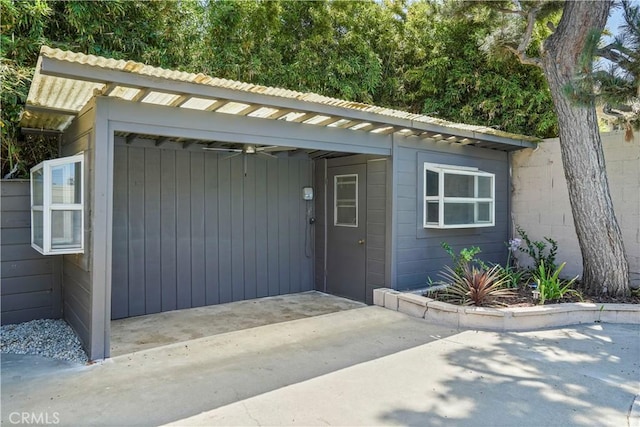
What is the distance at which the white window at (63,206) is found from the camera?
378 cm

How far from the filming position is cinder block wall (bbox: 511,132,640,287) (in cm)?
591

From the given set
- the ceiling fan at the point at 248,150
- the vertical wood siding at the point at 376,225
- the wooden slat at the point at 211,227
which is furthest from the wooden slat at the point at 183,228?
the vertical wood siding at the point at 376,225

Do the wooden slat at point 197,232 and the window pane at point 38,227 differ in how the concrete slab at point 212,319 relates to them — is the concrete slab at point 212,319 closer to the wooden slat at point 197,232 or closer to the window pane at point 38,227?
the wooden slat at point 197,232

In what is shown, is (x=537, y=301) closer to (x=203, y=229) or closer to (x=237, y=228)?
(x=237, y=228)

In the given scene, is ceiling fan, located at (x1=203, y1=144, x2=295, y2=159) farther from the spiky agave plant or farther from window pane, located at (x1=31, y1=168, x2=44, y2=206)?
the spiky agave plant

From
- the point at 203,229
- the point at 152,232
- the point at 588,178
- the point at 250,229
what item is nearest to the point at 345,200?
the point at 250,229

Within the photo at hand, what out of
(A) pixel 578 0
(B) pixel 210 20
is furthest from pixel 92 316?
(A) pixel 578 0

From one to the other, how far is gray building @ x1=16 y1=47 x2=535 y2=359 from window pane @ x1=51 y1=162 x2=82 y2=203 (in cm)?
5

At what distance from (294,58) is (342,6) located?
175 cm

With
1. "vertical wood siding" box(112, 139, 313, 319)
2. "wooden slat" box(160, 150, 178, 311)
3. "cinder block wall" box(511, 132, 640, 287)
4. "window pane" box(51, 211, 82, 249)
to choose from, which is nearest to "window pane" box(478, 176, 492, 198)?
"cinder block wall" box(511, 132, 640, 287)

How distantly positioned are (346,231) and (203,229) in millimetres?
2097

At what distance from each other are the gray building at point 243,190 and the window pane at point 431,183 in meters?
0.02

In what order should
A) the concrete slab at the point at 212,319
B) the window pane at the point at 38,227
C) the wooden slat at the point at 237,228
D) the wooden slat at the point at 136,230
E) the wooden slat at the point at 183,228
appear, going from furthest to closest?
the wooden slat at the point at 237,228 → the wooden slat at the point at 183,228 → the wooden slat at the point at 136,230 → the concrete slab at the point at 212,319 → the window pane at the point at 38,227

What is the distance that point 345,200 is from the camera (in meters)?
6.33
